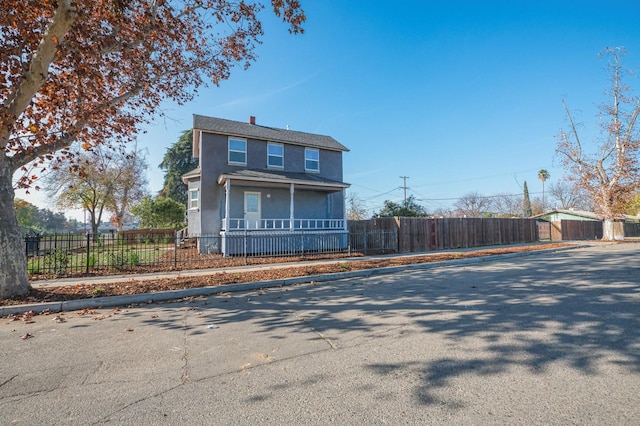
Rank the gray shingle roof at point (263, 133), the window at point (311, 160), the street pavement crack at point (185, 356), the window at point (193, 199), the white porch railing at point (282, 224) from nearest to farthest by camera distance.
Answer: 1. the street pavement crack at point (185, 356)
2. the white porch railing at point (282, 224)
3. the gray shingle roof at point (263, 133)
4. the window at point (193, 199)
5. the window at point (311, 160)

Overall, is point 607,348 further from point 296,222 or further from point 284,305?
point 296,222

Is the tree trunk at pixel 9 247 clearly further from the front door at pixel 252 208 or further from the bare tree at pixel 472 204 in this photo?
the bare tree at pixel 472 204

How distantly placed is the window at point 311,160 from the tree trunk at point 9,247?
14351 millimetres

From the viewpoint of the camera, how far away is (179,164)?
40.8m

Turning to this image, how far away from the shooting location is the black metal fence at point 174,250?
10.3m

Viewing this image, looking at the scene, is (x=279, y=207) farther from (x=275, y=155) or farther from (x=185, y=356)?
(x=185, y=356)

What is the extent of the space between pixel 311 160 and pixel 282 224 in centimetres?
531

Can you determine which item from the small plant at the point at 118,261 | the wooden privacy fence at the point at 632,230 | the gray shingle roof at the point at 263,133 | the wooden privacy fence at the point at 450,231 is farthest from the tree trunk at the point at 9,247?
the wooden privacy fence at the point at 632,230

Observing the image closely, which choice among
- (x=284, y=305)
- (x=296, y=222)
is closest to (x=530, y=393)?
(x=284, y=305)

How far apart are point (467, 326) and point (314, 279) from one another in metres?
5.16

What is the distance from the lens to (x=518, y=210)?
6612 cm

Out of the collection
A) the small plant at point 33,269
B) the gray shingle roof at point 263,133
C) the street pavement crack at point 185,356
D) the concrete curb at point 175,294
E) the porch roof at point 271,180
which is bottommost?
the street pavement crack at point 185,356

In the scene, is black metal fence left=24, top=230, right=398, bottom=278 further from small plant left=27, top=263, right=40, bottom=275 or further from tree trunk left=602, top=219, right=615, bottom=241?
tree trunk left=602, top=219, right=615, bottom=241


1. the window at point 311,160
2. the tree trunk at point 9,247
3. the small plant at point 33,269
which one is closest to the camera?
the tree trunk at point 9,247
